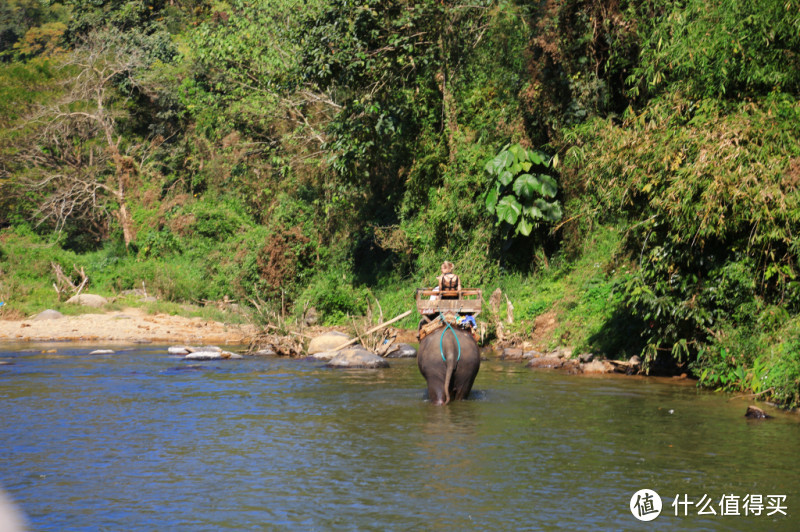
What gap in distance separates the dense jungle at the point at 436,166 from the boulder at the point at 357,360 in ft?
10.9

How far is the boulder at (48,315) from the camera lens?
27156mm

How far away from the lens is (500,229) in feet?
79.3

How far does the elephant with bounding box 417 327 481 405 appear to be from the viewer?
43.0 feet

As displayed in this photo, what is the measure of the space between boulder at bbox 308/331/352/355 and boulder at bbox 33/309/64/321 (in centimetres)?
1029

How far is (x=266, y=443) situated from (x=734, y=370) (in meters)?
8.22

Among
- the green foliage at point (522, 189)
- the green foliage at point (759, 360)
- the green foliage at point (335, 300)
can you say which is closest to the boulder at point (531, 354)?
the green foliage at point (522, 189)

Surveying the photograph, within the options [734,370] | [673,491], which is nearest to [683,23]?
[734,370]

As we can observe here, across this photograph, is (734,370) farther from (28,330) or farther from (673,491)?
(28,330)

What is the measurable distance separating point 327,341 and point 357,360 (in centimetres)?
297

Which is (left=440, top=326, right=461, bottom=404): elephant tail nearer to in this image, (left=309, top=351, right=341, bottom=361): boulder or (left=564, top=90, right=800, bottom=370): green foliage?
(left=564, top=90, right=800, bottom=370): green foliage

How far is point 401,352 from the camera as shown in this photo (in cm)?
2123

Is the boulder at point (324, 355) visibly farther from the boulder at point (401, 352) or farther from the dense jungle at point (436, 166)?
the dense jungle at point (436, 166)

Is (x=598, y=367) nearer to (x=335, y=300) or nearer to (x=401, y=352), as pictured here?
(x=401, y=352)

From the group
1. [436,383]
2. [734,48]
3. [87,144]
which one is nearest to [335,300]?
[436,383]
